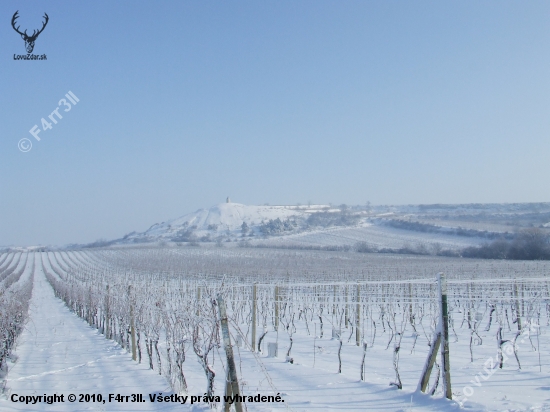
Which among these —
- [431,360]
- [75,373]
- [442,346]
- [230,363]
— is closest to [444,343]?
[442,346]

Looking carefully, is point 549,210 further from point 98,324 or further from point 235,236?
point 98,324

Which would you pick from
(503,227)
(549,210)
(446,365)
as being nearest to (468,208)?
(549,210)

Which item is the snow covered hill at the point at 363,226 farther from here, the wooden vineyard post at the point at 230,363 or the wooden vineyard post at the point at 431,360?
the wooden vineyard post at the point at 230,363

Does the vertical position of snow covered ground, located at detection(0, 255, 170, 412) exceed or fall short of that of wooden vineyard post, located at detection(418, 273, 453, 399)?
it falls short

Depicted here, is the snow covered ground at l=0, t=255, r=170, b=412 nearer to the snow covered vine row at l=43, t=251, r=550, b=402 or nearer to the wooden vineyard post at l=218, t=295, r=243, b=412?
the snow covered vine row at l=43, t=251, r=550, b=402

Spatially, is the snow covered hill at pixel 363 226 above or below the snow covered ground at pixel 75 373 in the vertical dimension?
above

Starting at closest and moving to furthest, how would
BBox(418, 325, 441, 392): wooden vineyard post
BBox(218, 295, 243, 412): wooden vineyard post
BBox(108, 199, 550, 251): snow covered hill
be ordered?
BBox(218, 295, 243, 412): wooden vineyard post < BBox(418, 325, 441, 392): wooden vineyard post < BBox(108, 199, 550, 251): snow covered hill

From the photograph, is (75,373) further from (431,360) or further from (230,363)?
(431,360)

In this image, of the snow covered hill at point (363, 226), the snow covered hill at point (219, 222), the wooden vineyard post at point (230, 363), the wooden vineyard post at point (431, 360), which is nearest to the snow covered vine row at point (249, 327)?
the wooden vineyard post at point (431, 360)

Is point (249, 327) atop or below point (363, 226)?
below

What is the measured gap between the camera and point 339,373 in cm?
538

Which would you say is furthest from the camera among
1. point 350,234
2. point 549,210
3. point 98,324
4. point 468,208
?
point 468,208

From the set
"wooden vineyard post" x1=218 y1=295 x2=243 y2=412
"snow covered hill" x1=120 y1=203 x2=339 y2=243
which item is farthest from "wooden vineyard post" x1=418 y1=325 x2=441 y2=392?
"snow covered hill" x1=120 y1=203 x2=339 y2=243

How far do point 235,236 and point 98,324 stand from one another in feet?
185
